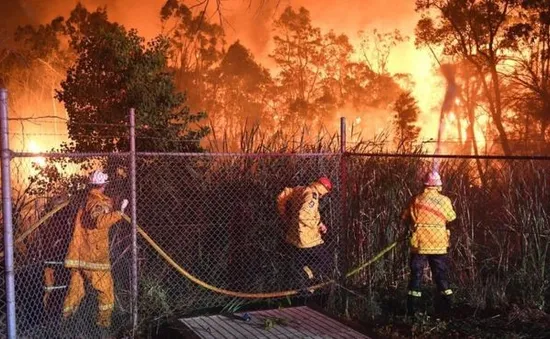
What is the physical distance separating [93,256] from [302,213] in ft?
8.03

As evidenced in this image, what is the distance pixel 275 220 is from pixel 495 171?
3.52 meters

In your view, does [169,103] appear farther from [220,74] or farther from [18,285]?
[220,74]

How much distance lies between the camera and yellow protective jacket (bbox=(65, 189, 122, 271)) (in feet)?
19.6

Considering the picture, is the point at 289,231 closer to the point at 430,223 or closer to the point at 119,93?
the point at 430,223

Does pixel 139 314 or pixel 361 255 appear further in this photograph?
pixel 361 255

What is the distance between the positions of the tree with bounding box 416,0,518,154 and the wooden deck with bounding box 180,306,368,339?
19.3 m

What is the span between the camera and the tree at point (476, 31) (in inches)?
942

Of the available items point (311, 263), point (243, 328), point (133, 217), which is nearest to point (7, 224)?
point (133, 217)

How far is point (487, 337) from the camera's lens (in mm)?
5758

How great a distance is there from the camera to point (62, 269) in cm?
646

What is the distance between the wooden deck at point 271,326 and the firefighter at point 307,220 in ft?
3.24

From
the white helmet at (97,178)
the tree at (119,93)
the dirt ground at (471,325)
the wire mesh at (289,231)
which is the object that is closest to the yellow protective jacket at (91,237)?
the white helmet at (97,178)

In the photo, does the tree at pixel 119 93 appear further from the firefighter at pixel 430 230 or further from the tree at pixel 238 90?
the tree at pixel 238 90

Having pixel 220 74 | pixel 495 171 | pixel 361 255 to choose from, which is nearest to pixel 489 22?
pixel 495 171
